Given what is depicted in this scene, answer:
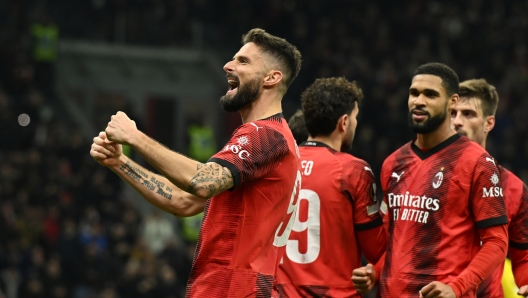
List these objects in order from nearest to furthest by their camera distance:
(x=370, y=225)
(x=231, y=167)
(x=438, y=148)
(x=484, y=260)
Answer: (x=231, y=167) → (x=484, y=260) → (x=438, y=148) → (x=370, y=225)

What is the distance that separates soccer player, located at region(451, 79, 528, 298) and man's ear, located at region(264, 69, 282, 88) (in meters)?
1.71

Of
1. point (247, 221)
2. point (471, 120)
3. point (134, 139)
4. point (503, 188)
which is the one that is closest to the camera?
point (134, 139)

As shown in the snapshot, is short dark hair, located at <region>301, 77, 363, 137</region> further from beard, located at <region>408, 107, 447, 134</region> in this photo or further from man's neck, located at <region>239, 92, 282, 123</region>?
man's neck, located at <region>239, 92, 282, 123</region>

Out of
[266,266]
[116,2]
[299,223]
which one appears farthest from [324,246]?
[116,2]

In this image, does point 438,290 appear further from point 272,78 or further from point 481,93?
point 481,93

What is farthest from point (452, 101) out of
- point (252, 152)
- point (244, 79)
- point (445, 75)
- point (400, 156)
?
point (252, 152)

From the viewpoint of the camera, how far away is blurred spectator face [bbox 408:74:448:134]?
16.7 ft

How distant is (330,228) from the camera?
5340mm

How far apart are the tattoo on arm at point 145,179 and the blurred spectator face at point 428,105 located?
1.50 meters

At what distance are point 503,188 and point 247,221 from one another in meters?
2.04

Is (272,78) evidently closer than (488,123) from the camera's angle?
Yes

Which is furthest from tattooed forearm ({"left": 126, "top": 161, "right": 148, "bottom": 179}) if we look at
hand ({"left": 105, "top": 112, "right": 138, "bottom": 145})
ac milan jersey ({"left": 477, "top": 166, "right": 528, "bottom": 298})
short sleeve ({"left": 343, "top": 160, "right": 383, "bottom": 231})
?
ac milan jersey ({"left": 477, "top": 166, "right": 528, "bottom": 298})

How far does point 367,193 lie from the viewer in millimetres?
5324

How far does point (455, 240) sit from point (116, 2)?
1679 cm
